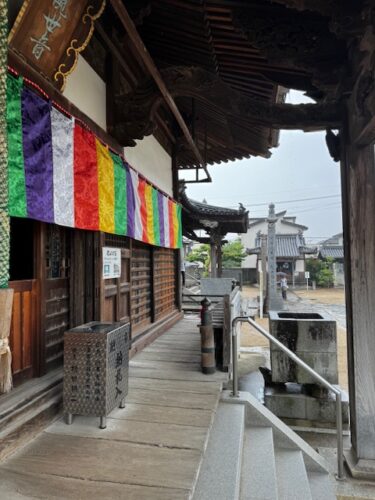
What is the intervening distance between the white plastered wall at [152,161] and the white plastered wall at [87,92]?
104 cm

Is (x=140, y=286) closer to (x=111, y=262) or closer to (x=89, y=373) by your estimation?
(x=111, y=262)

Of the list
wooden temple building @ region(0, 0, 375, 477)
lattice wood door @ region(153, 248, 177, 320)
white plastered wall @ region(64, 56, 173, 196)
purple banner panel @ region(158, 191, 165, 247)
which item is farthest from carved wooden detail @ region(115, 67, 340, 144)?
lattice wood door @ region(153, 248, 177, 320)

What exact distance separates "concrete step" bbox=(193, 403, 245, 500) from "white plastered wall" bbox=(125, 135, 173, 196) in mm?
4158

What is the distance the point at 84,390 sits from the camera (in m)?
3.10

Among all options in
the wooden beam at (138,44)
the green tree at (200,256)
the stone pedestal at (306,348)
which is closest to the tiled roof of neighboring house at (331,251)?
the green tree at (200,256)

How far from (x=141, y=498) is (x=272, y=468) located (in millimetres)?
1596

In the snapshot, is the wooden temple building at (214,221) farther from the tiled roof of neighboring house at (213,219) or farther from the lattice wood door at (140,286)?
the lattice wood door at (140,286)

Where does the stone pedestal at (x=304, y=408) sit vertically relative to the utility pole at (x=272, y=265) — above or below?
below

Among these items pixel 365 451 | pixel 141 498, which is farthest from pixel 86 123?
pixel 365 451

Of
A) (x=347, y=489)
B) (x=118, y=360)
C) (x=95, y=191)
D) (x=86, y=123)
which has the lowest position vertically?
(x=347, y=489)

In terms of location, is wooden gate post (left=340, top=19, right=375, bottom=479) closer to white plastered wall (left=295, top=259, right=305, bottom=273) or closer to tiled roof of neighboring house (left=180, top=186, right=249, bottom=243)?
tiled roof of neighboring house (left=180, top=186, right=249, bottom=243)

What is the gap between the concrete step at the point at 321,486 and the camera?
3.74 metres

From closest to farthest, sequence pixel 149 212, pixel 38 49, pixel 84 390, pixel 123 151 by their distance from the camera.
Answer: pixel 38 49, pixel 84 390, pixel 123 151, pixel 149 212

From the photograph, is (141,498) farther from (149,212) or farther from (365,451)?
(149,212)
